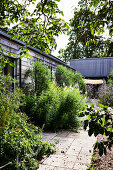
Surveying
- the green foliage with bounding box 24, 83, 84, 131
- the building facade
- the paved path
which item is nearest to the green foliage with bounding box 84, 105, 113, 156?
the paved path

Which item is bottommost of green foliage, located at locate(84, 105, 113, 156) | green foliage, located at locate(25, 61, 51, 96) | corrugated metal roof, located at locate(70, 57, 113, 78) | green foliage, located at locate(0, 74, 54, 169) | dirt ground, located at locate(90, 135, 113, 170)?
dirt ground, located at locate(90, 135, 113, 170)

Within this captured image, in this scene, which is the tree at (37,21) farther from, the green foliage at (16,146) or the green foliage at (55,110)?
the green foliage at (55,110)

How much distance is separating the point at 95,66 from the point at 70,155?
2142cm

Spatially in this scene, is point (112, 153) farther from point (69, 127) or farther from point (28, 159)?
point (69, 127)

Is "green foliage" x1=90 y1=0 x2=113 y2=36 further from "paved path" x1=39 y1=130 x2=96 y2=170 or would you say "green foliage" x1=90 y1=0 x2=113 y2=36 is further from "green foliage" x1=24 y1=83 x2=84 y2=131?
"green foliage" x1=24 y1=83 x2=84 y2=131

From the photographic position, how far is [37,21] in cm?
255

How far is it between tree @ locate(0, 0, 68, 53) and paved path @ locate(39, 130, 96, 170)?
5.97 ft

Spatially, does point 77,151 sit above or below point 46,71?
below

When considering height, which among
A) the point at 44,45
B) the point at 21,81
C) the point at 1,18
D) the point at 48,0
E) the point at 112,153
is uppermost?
the point at 48,0

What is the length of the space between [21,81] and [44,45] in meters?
4.38

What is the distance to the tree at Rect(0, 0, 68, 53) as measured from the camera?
88.5 inches

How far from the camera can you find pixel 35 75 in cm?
706

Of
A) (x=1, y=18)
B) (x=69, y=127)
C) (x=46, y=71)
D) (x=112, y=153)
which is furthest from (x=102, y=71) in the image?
(x=1, y=18)

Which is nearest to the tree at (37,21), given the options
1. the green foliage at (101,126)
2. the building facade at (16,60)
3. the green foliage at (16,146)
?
the green foliage at (16,146)
